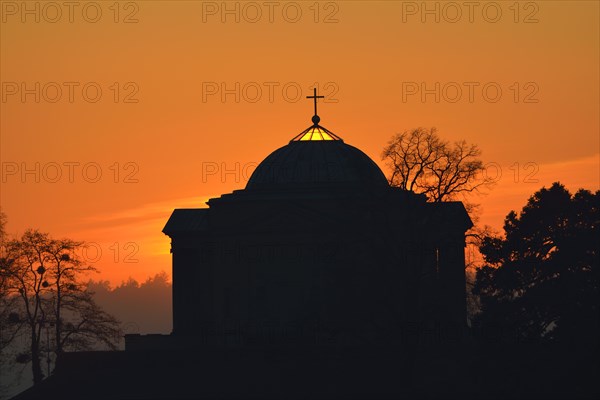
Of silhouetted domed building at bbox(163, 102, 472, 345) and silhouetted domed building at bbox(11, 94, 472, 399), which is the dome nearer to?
silhouetted domed building at bbox(163, 102, 472, 345)

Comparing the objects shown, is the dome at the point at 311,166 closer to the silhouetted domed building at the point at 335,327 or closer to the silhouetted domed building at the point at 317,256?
the silhouetted domed building at the point at 317,256

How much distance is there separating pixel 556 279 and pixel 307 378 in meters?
15.2

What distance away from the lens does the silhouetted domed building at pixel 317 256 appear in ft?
349

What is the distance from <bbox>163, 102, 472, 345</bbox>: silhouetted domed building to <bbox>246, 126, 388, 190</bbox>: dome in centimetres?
10

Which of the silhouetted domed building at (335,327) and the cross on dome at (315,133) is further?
the cross on dome at (315,133)

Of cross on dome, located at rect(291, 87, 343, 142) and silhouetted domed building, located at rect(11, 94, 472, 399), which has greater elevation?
cross on dome, located at rect(291, 87, 343, 142)

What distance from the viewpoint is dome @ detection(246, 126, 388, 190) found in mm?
137375

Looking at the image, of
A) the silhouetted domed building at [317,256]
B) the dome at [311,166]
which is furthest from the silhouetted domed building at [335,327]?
the dome at [311,166]

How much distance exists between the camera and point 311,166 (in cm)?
13888

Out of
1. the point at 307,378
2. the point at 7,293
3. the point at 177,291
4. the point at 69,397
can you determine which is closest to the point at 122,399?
the point at 69,397

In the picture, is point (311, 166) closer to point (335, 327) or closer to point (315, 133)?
point (315, 133)

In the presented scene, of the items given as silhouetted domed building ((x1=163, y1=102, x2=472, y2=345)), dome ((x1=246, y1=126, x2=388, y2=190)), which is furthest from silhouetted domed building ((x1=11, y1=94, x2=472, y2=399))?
dome ((x1=246, y1=126, x2=388, y2=190))

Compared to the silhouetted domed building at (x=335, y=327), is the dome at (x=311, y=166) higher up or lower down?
higher up

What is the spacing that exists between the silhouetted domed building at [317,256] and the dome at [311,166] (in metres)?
0.10
